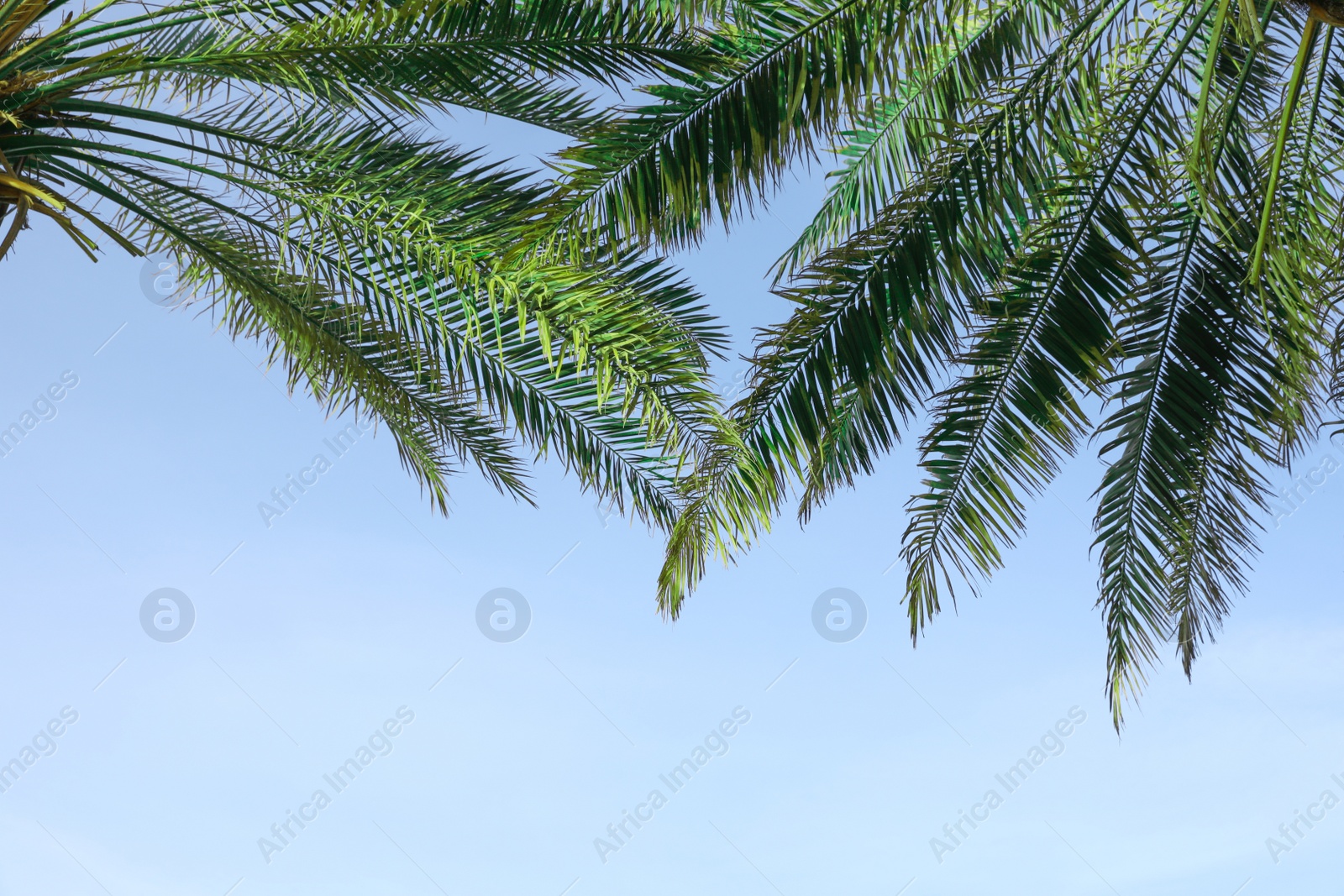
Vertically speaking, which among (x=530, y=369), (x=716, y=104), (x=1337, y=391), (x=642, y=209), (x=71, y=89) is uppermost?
(x=1337, y=391)

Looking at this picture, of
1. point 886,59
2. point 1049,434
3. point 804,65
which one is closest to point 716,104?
point 804,65

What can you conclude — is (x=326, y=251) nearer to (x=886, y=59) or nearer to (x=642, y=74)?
(x=642, y=74)

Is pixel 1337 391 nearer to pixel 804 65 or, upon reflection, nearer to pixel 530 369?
pixel 804 65

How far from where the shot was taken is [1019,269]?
514 centimetres

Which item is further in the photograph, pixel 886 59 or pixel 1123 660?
pixel 1123 660

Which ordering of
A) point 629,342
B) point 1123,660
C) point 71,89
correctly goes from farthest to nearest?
point 1123,660
point 71,89
point 629,342

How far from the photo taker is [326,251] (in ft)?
16.5

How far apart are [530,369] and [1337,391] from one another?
4.35m

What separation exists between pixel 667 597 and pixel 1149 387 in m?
2.49

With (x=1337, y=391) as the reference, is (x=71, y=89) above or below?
below

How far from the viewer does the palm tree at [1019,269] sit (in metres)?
4.56

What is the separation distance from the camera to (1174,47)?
5141 mm

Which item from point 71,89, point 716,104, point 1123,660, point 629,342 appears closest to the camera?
point 629,342

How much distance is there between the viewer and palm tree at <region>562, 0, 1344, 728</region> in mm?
4559
